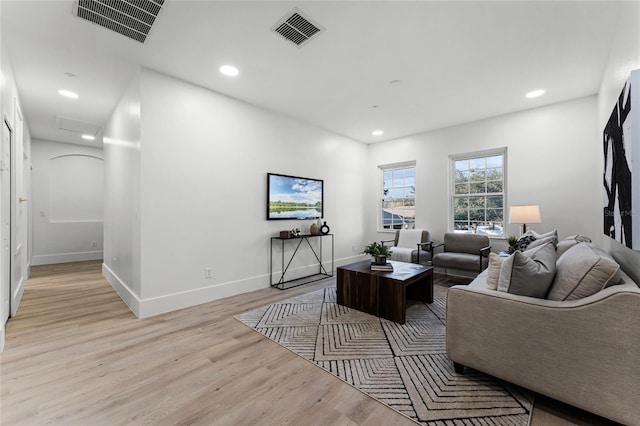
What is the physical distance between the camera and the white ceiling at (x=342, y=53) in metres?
2.21

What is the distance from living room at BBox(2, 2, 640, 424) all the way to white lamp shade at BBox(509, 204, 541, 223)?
18.7 inches

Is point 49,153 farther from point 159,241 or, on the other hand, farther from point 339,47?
point 339,47

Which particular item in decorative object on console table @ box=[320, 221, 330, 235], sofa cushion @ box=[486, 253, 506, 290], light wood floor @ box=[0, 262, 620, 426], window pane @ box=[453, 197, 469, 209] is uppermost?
window pane @ box=[453, 197, 469, 209]

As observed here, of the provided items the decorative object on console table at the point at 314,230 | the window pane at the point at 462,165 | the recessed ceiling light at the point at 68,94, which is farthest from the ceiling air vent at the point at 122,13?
the window pane at the point at 462,165

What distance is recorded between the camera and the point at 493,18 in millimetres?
2271

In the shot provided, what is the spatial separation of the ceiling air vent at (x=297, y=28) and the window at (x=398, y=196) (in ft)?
12.5

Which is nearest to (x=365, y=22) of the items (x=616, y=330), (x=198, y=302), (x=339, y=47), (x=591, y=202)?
(x=339, y=47)

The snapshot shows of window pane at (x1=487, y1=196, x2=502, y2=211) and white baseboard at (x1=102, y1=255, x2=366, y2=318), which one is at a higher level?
window pane at (x1=487, y1=196, x2=502, y2=211)

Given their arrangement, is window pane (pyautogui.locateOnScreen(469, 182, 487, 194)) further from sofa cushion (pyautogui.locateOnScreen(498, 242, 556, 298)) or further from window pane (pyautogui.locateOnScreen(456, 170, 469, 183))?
sofa cushion (pyautogui.locateOnScreen(498, 242, 556, 298))

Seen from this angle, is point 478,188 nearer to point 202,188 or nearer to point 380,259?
point 380,259

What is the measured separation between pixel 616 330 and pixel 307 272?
3.87 m

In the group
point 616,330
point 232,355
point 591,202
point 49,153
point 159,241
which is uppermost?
point 49,153

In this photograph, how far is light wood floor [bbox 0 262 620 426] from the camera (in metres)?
1.58

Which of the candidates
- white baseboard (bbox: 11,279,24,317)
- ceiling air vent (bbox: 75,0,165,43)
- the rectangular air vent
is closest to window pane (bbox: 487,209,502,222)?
ceiling air vent (bbox: 75,0,165,43)
